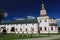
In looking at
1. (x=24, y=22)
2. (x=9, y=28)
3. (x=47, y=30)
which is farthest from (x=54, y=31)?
(x=9, y=28)

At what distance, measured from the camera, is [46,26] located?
8888 centimetres

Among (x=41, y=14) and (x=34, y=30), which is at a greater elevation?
(x=41, y=14)

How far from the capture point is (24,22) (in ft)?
297

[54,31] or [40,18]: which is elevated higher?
[40,18]

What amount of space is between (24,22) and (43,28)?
9121mm

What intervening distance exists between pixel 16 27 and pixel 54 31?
17469 millimetres

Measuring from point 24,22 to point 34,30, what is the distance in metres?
6.23

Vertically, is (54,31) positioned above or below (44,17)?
below

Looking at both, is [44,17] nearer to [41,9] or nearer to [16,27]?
[41,9]

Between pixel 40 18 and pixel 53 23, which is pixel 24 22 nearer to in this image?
pixel 40 18

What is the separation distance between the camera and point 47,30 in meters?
88.6

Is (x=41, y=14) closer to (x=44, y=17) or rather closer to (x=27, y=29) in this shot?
(x=44, y=17)

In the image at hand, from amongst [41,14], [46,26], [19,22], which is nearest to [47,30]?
[46,26]

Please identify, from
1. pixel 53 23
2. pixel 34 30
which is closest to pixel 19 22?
pixel 34 30
